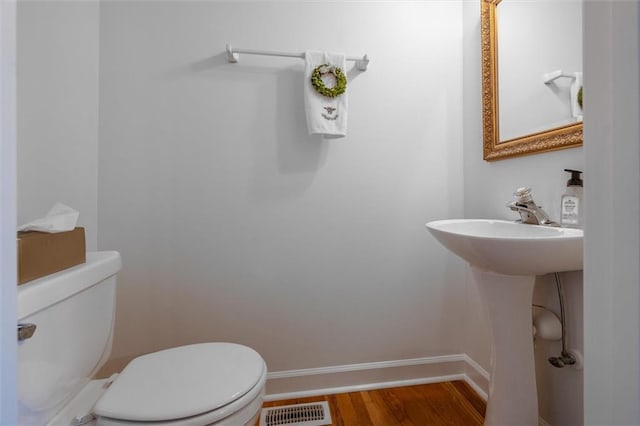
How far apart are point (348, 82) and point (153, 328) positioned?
1.45m

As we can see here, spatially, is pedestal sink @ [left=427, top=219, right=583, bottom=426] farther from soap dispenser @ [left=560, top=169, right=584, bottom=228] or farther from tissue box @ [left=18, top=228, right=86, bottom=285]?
tissue box @ [left=18, top=228, right=86, bottom=285]

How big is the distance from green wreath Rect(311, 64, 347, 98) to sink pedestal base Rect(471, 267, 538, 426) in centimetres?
92

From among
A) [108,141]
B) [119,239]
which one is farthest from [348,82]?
[119,239]

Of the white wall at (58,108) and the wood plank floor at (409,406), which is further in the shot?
the wood plank floor at (409,406)

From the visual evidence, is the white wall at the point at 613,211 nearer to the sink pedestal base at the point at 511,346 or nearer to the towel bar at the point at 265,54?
the sink pedestal base at the point at 511,346

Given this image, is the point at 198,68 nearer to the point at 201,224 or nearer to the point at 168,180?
the point at 168,180

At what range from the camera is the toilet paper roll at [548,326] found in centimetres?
100

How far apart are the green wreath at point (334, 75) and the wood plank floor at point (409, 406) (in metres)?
1.39

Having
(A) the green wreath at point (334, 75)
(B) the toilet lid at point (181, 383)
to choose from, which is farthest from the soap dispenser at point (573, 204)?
(B) the toilet lid at point (181, 383)

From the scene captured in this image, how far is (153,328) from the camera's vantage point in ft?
4.39

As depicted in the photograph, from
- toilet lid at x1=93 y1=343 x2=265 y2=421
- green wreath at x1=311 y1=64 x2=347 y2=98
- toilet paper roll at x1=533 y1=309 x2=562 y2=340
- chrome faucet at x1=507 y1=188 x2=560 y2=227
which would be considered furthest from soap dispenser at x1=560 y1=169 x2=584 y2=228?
toilet lid at x1=93 y1=343 x2=265 y2=421

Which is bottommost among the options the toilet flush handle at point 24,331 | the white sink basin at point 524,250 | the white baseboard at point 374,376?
the white baseboard at point 374,376

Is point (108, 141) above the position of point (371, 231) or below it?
above

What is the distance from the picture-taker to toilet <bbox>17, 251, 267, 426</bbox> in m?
0.64
